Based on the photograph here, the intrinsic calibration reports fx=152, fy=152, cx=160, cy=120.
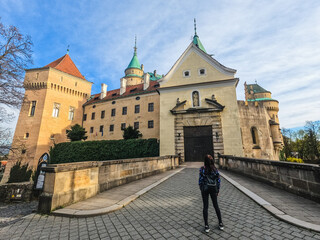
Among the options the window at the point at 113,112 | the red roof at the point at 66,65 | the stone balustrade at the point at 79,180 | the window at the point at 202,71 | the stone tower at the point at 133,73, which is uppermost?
the stone tower at the point at 133,73

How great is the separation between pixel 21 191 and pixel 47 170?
6290 millimetres

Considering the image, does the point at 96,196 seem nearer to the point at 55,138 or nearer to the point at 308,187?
the point at 308,187

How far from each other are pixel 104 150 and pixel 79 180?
62.2 ft

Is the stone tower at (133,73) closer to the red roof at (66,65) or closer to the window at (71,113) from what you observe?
the red roof at (66,65)

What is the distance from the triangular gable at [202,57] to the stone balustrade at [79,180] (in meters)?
15.2

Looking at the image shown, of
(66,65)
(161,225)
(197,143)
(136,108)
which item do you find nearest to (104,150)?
(136,108)

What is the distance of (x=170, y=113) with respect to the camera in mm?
18688

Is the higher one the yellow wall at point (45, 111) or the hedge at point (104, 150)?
the yellow wall at point (45, 111)

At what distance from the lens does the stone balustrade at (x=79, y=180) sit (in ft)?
14.0

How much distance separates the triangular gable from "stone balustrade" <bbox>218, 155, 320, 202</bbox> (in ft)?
41.4

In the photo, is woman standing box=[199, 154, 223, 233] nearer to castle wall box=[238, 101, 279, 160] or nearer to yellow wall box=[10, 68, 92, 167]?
castle wall box=[238, 101, 279, 160]

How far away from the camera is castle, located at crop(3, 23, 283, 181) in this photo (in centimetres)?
1711

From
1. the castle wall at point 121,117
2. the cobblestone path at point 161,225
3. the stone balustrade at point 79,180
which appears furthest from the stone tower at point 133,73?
the cobblestone path at point 161,225

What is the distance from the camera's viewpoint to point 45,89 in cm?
3023
